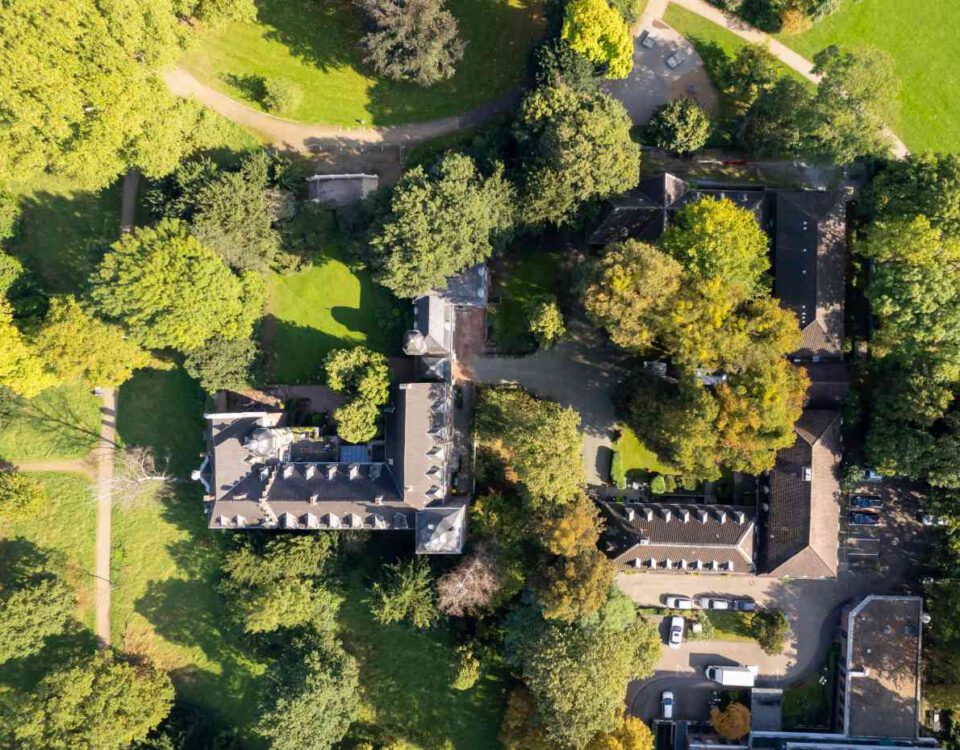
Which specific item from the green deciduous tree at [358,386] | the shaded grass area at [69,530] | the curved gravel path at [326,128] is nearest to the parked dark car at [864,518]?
the green deciduous tree at [358,386]

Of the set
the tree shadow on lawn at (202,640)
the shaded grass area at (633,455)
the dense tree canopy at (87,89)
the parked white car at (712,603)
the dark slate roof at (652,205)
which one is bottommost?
the tree shadow on lawn at (202,640)

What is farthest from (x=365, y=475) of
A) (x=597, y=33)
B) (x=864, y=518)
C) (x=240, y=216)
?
(x=864, y=518)

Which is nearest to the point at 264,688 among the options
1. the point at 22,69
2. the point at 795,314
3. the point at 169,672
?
the point at 169,672

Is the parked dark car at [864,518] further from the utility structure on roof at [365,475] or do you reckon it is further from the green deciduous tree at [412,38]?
the green deciduous tree at [412,38]

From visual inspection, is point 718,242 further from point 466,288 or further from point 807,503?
point 807,503

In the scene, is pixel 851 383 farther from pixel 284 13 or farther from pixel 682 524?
pixel 284 13

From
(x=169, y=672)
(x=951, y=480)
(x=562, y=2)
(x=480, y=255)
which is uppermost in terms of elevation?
(x=562, y=2)

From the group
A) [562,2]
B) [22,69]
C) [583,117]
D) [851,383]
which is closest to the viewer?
[22,69]
